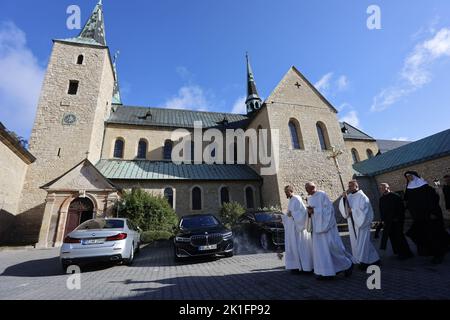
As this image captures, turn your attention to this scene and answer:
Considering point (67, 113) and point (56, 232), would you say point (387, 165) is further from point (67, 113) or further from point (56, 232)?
point (67, 113)

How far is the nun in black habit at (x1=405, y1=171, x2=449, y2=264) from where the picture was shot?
17.6 ft

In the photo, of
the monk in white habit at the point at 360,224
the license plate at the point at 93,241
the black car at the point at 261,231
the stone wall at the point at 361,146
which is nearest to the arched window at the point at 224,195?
the black car at the point at 261,231

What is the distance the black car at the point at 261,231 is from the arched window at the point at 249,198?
22.9ft

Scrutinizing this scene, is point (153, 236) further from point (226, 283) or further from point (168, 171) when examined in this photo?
point (226, 283)

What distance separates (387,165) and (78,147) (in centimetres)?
2468

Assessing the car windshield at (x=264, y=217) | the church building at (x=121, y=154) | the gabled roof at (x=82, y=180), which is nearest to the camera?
the car windshield at (x=264, y=217)

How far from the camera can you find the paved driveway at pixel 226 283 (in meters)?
3.54

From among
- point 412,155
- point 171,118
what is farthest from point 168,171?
point 412,155

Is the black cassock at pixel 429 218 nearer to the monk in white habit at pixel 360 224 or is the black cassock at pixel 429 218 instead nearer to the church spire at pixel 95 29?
the monk in white habit at pixel 360 224

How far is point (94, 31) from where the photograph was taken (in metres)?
23.0

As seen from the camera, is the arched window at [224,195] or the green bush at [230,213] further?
the arched window at [224,195]

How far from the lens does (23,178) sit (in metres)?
15.7

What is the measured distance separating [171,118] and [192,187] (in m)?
9.67
